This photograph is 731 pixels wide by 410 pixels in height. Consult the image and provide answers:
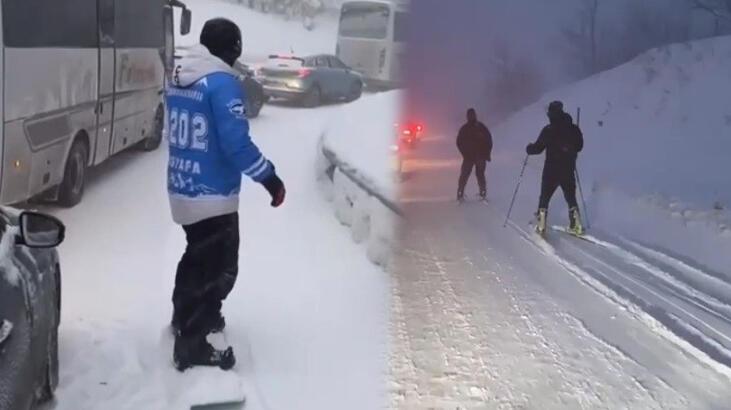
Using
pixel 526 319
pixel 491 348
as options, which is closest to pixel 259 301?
pixel 491 348

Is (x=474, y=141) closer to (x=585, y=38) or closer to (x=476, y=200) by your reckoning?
(x=476, y=200)

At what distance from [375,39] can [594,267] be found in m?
0.67

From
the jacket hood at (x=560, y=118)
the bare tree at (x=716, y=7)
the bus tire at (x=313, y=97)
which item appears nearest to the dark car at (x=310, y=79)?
the bus tire at (x=313, y=97)

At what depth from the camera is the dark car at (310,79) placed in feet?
7.45

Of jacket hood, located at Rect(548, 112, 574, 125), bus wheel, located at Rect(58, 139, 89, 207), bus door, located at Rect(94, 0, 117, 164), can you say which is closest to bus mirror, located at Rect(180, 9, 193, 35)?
jacket hood, located at Rect(548, 112, 574, 125)

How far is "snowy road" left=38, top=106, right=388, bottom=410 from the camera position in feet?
8.86

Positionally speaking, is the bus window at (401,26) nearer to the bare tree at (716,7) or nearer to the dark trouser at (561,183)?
the dark trouser at (561,183)

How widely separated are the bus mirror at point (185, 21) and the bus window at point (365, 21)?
2.49 ft

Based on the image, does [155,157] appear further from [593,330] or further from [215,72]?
[593,330]

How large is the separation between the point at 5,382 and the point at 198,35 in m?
1.12

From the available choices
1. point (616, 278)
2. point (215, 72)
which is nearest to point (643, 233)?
point (616, 278)

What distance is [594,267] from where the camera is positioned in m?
1.98

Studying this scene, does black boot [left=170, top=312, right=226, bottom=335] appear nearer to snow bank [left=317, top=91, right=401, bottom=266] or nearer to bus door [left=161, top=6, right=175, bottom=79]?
snow bank [left=317, top=91, right=401, bottom=266]

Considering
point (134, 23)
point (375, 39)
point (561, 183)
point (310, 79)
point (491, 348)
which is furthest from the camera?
point (134, 23)
